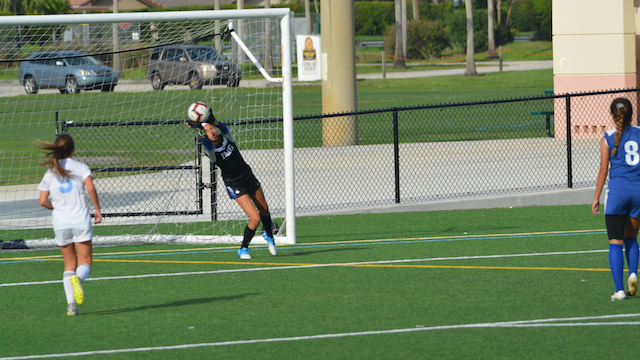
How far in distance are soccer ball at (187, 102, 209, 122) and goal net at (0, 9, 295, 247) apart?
1.48m

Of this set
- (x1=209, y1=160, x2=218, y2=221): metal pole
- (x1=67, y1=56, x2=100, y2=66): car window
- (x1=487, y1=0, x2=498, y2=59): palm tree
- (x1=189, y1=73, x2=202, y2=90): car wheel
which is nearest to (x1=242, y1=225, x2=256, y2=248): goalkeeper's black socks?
(x1=209, y1=160, x2=218, y2=221): metal pole

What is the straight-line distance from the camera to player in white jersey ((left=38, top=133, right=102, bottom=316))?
6.71 metres

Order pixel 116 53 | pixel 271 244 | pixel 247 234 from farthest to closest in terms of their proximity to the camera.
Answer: pixel 116 53 < pixel 271 244 < pixel 247 234

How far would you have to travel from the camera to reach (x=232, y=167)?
9.13m

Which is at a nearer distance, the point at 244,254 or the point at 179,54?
the point at 244,254

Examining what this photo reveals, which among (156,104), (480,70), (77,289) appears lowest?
(77,289)

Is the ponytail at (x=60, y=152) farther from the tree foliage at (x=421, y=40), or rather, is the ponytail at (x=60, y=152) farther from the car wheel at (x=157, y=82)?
the tree foliage at (x=421, y=40)

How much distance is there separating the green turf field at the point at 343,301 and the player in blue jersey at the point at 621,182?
17.7 inches

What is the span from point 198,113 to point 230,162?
676mm

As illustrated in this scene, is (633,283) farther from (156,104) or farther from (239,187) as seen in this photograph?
(156,104)

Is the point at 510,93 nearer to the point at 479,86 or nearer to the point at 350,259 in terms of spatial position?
the point at 479,86

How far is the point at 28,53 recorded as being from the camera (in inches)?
533

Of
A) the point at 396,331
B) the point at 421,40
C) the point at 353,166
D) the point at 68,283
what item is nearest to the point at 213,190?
the point at 353,166

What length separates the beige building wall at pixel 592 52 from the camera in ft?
63.8
